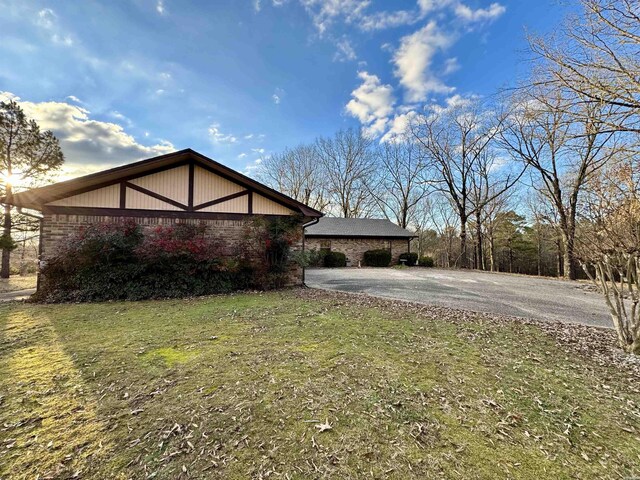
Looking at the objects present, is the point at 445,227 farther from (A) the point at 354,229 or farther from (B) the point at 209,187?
(B) the point at 209,187

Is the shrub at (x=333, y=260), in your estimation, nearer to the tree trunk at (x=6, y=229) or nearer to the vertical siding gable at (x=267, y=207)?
the vertical siding gable at (x=267, y=207)

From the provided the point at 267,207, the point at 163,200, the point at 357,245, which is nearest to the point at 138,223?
the point at 163,200

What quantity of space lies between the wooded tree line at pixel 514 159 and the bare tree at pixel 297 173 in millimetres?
103

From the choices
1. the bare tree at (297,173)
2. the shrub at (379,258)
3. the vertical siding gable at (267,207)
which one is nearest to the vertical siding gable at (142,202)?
the vertical siding gable at (267,207)

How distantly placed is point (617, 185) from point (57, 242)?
1243 centimetres

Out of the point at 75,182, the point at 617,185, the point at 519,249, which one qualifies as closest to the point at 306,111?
the point at 75,182

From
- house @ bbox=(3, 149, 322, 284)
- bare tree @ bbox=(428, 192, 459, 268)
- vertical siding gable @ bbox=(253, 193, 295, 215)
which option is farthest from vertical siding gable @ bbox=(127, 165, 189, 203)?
bare tree @ bbox=(428, 192, 459, 268)

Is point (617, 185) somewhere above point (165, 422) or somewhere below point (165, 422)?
above

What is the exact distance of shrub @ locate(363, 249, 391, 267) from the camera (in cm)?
1953

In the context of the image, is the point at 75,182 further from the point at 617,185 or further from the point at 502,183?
the point at 502,183

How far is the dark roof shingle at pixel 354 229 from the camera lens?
19766 mm

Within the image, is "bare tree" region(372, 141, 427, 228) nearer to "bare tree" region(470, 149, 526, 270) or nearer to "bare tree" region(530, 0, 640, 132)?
"bare tree" region(470, 149, 526, 270)

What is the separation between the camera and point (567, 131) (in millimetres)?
5492

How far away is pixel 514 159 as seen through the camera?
1708cm
